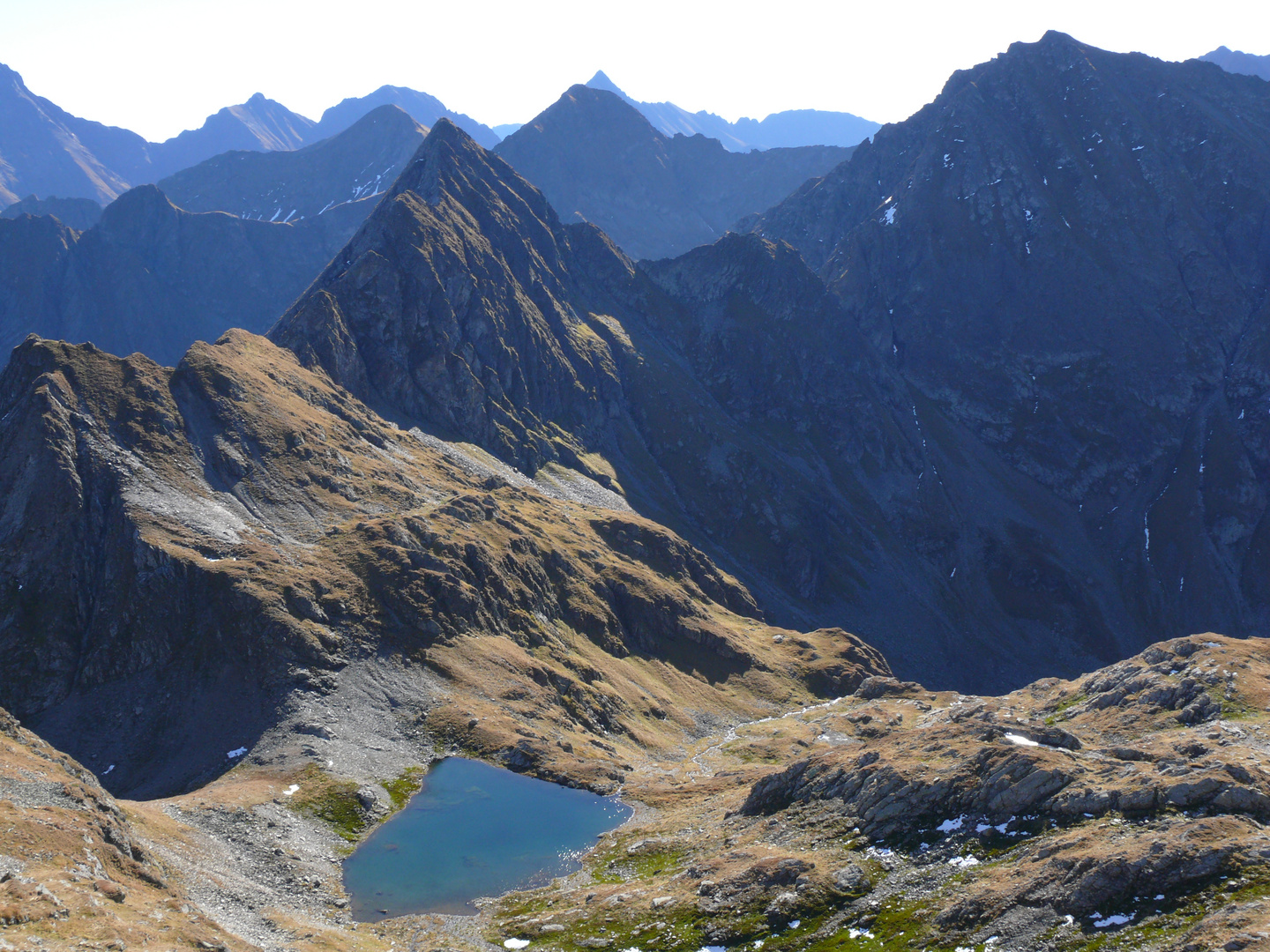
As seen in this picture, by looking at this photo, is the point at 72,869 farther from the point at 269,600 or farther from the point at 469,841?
the point at 269,600

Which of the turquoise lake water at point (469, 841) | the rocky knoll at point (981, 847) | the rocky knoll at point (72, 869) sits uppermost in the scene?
the rocky knoll at point (72, 869)

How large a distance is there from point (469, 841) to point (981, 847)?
47911 mm

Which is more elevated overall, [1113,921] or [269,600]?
[269,600]

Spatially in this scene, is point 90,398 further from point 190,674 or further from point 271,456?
point 190,674

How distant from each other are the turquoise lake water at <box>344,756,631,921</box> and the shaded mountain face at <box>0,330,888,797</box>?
19.1ft

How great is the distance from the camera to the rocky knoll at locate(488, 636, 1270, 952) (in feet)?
170

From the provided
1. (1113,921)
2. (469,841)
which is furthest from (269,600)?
(1113,921)

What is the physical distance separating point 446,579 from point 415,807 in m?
47.6

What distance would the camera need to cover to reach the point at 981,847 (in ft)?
206

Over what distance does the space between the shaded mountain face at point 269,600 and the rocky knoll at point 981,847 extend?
31341mm

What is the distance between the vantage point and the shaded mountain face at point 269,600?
106 m

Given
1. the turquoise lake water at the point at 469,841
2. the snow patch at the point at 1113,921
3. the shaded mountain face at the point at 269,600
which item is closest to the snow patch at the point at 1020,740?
the snow patch at the point at 1113,921

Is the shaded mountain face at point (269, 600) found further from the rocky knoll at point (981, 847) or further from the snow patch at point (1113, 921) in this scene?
the snow patch at point (1113, 921)

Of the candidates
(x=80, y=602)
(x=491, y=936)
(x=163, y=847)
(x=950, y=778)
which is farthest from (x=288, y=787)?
(x=950, y=778)
